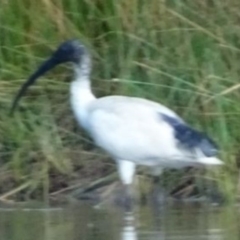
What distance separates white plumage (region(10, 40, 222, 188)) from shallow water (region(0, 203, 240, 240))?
355mm

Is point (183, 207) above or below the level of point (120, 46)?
below

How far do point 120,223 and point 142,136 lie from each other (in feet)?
5.45

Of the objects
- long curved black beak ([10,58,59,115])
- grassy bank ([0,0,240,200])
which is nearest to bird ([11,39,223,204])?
grassy bank ([0,0,240,200])

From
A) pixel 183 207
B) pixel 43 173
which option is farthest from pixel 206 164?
pixel 43 173

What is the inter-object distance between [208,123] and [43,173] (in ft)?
4.26

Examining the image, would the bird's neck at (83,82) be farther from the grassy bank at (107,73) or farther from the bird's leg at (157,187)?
the bird's leg at (157,187)

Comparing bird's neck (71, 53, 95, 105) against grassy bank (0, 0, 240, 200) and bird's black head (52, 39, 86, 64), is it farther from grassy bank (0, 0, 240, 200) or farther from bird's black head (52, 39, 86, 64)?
grassy bank (0, 0, 240, 200)

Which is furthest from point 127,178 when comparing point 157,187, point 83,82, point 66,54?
point 66,54

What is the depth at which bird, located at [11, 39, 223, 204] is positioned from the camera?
1055 centimetres

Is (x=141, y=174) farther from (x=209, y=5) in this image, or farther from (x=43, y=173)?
(x=209, y=5)

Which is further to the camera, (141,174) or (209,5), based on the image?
(209,5)

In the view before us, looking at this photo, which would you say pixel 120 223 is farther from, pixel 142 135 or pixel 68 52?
pixel 68 52

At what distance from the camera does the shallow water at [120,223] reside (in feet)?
28.0

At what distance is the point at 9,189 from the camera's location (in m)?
11.1
